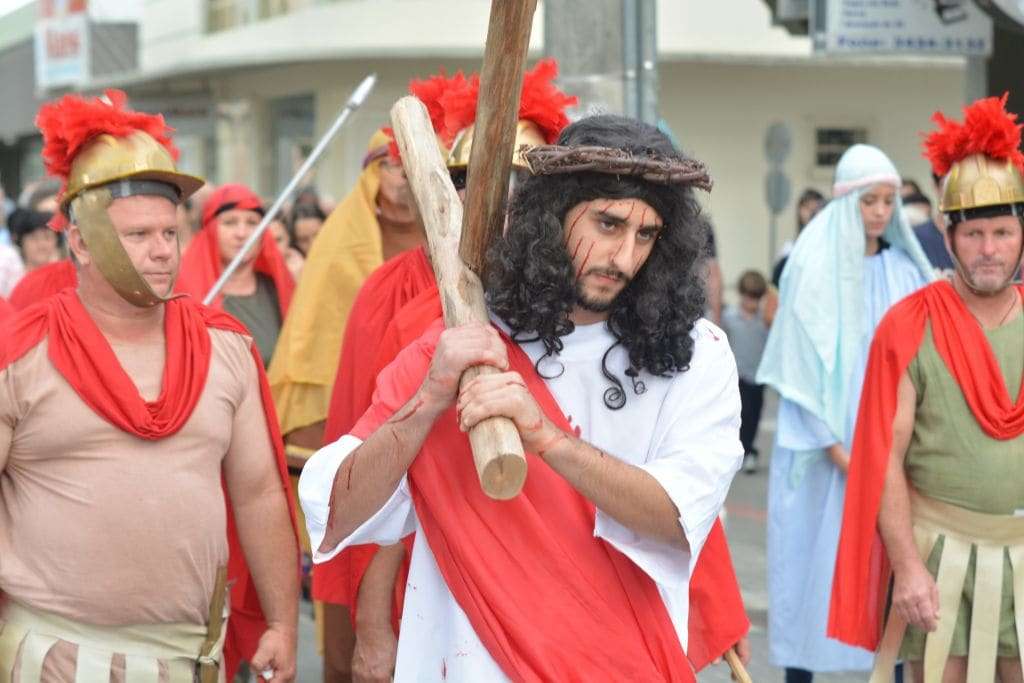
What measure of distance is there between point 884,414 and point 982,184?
26.4 inches

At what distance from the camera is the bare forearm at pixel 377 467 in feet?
10.3

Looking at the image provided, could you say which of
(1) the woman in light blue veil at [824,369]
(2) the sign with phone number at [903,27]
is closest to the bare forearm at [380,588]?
(1) the woman in light blue veil at [824,369]

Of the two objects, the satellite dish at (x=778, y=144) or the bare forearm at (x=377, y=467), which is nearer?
the bare forearm at (x=377, y=467)

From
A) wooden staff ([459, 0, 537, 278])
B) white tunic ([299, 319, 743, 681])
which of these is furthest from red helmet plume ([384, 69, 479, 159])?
white tunic ([299, 319, 743, 681])

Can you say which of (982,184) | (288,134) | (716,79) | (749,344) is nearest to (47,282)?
(982,184)

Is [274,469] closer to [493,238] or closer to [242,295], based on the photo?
[493,238]

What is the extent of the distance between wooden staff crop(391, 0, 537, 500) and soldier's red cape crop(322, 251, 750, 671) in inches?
A: 21.1

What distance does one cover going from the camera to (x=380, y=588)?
4.31m

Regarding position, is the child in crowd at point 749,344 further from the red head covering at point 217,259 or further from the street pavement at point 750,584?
the red head covering at point 217,259

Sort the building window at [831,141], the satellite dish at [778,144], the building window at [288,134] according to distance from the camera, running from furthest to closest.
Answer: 1. the building window at [288,134]
2. the building window at [831,141]
3. the satellite dish at [778,144]

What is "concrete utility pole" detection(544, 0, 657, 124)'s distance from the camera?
804cm

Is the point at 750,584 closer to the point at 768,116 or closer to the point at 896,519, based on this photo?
the point at 896,519

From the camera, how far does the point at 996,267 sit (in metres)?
4.97

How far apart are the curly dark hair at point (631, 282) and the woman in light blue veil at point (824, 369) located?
11.1ft
